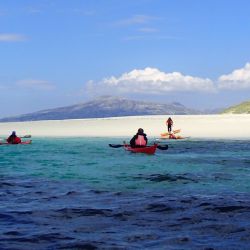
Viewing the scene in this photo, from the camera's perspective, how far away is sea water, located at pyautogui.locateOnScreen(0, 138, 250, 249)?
1048 centimetres

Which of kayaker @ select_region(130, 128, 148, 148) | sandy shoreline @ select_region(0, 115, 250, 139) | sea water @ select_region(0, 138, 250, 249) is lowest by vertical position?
sea water @ select_region(0, 138, 250, 249)

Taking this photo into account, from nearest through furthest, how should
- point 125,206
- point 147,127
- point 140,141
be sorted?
point 125,206 < point 140,141 < point 147,127

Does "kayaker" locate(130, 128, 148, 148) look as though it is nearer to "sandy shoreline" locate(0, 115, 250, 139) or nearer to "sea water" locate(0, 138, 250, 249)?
"sea water" locate(0, 138, 250, 249)

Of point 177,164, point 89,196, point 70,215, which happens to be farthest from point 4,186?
point 177,164

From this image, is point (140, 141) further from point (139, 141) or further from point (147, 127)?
point (147, 127)

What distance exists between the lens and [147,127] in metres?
65.2

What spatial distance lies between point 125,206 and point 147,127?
5125cm

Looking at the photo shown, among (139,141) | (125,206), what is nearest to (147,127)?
(139,141)

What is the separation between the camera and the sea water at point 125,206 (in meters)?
10.5

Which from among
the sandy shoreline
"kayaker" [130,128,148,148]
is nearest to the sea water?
"kayaker" [130,128,148,148]

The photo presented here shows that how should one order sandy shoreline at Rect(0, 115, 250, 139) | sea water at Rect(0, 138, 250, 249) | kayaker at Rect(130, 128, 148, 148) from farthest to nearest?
sandy shoreline at Rect(0, 115, 250, 139)
kayaker at Rect(130, 128, 148, 148)
sea water at Rect(0, 138, 250, 249)

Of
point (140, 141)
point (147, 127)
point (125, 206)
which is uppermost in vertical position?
point (147, 127)

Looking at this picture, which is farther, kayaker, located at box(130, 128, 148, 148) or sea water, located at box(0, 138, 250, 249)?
kayaker, located at box(130, 128, 148, 148)

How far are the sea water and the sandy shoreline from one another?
30.9m
